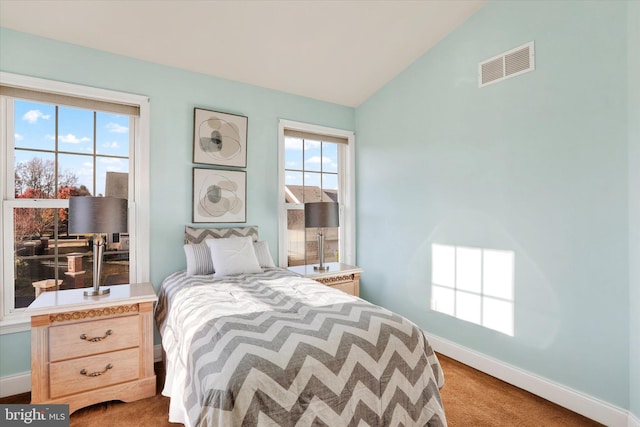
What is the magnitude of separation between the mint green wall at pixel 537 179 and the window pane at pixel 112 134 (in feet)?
8.61

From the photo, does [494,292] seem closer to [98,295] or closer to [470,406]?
[470,406]

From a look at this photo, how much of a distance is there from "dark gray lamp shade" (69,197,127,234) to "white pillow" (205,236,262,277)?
28.1 inches

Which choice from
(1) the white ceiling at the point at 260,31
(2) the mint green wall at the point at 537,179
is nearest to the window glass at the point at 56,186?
(1) the white ceiling at the point at 260,31

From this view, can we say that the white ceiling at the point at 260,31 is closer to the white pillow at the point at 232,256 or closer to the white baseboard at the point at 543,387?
A: the white pillow at the point at 232,256

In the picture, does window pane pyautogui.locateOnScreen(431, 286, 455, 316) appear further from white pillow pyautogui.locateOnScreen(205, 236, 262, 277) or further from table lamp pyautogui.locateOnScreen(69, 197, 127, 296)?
table lamp pyautogui.locateOnScreen(69, 197, 127, 296)

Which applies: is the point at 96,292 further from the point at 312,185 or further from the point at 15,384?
the point at 312,185

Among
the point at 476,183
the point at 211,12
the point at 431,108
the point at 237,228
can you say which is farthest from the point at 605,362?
the point at 211,12

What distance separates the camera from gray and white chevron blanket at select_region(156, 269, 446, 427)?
3.78ft

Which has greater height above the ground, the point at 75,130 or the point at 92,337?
the point at 75,130

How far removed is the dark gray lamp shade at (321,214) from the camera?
3.20 m

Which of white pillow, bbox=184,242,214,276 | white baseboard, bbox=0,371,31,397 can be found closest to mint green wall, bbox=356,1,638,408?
white pillow, bbox=184,242,214,276

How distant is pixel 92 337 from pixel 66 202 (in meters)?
1.09

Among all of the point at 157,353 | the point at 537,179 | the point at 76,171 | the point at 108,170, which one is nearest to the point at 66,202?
the point at 76,171

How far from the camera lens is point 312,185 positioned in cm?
381
